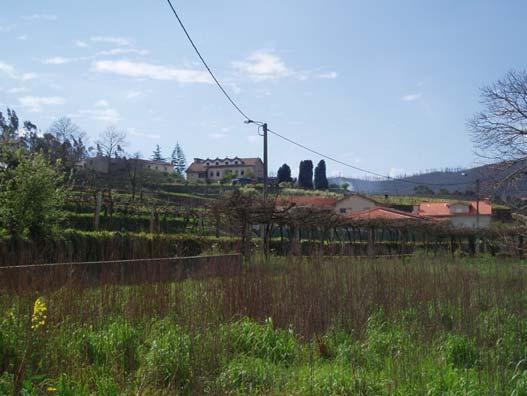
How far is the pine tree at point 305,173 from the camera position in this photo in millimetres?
89062

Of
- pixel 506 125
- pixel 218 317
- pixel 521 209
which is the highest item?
pixel 506 125

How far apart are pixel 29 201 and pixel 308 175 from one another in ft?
257

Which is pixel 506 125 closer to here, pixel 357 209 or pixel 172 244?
pixel 172 244

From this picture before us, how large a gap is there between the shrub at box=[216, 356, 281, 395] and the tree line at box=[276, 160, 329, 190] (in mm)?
82795

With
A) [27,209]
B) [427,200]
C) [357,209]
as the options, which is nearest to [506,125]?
[27,209]

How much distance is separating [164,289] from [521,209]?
12702 millimetres

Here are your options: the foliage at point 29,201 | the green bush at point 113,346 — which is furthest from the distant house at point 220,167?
the green bush at point 113,346

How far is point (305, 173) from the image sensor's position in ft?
296

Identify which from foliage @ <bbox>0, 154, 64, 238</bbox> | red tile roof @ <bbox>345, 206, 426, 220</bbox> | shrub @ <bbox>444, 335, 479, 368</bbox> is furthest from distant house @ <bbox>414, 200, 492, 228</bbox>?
shrub @ <bbox>444, 335, 479, 368</bbox>

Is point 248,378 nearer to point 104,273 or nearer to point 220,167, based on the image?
point 104,273

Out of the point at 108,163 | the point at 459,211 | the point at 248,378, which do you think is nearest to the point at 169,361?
the point at 248,378

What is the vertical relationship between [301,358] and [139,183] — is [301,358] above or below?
below

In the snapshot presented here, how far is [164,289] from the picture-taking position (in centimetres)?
721

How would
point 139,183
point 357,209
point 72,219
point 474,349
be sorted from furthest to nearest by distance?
point 357,209, point 139,183, point 72,219, point 474,349
